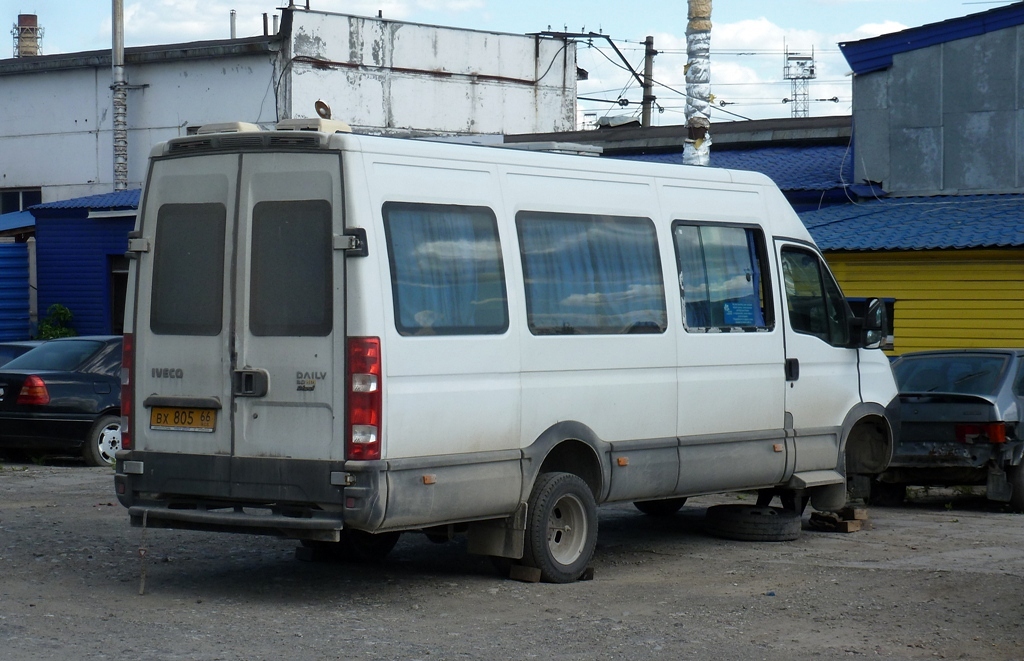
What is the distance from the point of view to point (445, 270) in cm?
848

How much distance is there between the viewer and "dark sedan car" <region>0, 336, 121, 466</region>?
15.8 m

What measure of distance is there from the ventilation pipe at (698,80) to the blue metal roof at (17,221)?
19.9 metres

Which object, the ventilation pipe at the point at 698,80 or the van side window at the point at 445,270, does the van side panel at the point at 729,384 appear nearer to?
the van side window at the point at 445,270

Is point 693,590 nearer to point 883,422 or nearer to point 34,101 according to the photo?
point 883,422

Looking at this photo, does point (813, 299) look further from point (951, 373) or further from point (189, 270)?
point (189, 270)

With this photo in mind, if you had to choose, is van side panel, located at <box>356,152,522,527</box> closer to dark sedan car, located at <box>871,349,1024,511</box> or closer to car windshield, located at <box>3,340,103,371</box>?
dark sedan car, located at <box>871,349,1024,511</box>

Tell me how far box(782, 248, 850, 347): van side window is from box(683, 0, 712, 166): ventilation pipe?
6028 mm

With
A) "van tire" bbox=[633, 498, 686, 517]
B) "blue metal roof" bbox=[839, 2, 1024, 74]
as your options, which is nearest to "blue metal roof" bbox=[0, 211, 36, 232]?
"blue metal roof" bbox=[839, 2, 1024, 74]

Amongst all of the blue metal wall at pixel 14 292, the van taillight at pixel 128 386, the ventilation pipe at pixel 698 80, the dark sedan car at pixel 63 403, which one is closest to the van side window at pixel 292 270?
the van taillight at pixel 128 386

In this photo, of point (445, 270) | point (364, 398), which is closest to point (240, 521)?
point (364, 398)

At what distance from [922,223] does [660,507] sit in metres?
8.66

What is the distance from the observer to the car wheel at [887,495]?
13930mm

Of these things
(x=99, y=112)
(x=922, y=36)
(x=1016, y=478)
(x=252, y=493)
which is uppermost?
(x=99, y=112)

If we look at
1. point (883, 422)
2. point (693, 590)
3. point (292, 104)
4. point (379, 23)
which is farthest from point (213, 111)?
point (693, 590)
